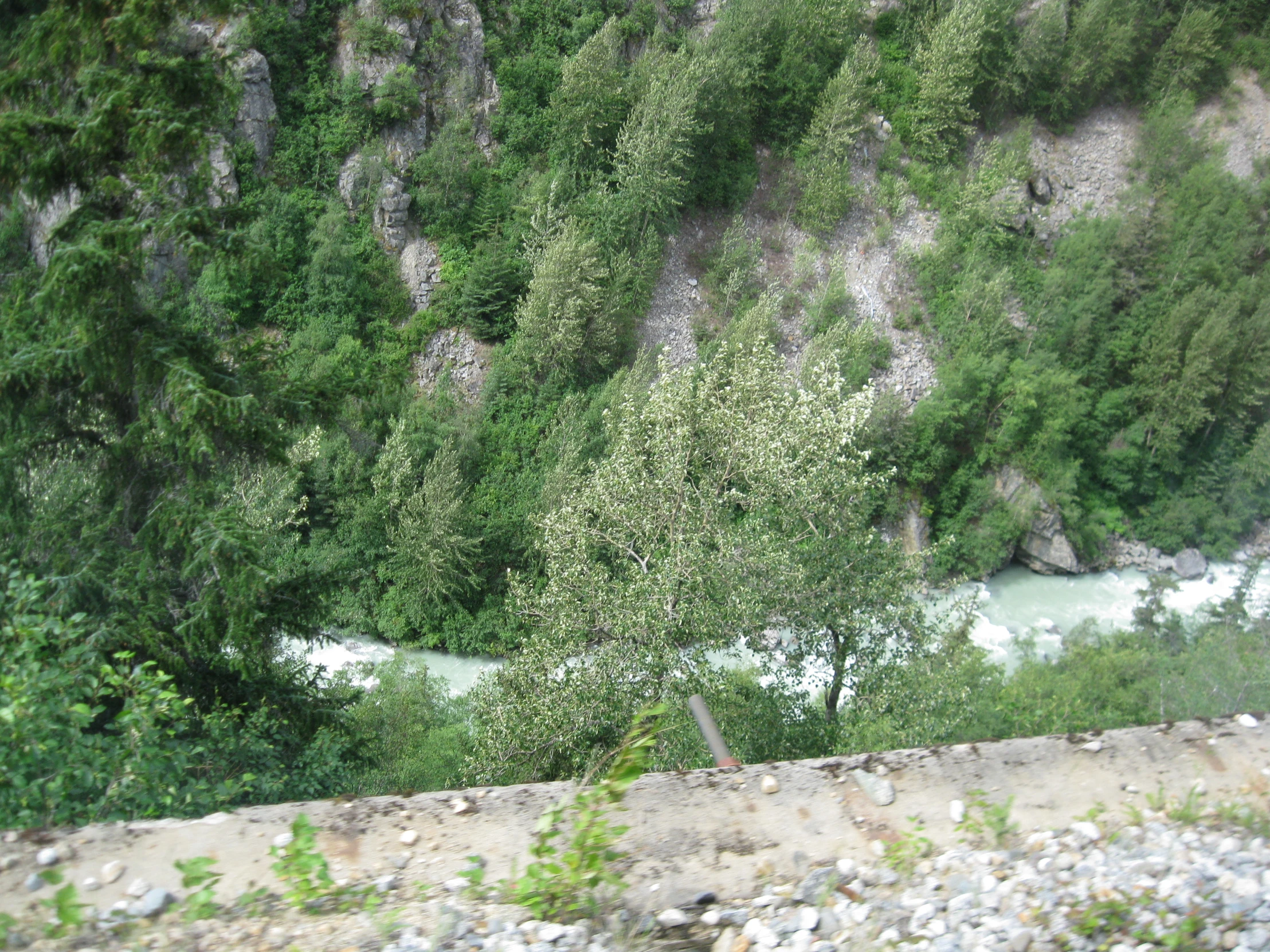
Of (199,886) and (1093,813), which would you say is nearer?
(199,886)

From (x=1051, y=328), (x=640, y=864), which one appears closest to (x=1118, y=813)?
(x=640, y=864)

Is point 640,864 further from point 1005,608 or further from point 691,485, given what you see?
point 1005,608

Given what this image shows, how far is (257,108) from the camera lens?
70.1 ft

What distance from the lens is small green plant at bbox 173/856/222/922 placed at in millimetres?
3078

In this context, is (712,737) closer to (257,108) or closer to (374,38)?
(257,108)

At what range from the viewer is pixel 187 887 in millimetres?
3258

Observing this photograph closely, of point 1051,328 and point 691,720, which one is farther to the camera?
point 1051,328

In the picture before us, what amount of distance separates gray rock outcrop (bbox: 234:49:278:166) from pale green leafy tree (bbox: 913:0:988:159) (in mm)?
18742

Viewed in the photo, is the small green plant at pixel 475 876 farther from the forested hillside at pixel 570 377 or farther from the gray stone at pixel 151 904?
the forested hillside at pixel 570 377

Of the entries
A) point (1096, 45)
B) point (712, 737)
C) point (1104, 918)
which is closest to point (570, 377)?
point (712, 737)

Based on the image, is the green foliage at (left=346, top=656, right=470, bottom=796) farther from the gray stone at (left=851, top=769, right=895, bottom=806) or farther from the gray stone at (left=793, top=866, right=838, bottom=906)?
the gray stone at (left=793, top=866, right=838, bottom=906)

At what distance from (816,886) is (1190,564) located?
25.9m

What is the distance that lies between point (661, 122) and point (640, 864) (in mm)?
20934

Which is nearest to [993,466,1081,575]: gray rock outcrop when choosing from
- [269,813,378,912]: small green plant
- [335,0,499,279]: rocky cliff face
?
[335,0,499,279]: rocky cliff face
